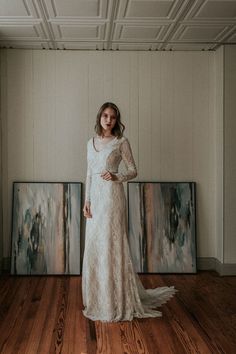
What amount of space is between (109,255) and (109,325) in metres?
0.55

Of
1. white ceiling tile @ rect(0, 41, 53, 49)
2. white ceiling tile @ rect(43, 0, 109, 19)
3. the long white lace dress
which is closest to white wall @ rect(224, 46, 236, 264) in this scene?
the long white lace dress

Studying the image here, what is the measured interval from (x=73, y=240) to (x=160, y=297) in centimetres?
133

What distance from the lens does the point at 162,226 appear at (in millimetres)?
4832

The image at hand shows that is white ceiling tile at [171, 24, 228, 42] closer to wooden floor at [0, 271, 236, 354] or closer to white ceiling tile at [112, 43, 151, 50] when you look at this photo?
white ceiling tile at [112, 43, 151, 50]

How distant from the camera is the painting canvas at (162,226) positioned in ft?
15.8

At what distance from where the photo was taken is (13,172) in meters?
4.84

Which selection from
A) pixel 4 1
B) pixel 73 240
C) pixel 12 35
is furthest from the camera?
pixel 73 240

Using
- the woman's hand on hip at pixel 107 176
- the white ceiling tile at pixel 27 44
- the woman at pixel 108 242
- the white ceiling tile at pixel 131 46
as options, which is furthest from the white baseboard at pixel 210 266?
the white ceiling tile at pixel 131 46

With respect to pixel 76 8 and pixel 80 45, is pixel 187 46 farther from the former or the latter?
pixel 76 8

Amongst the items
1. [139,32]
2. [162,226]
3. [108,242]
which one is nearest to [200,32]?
[139,32]

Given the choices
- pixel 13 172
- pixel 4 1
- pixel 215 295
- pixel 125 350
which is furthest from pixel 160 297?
pixel 4 1

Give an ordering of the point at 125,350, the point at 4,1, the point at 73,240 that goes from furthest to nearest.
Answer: the point at 73,240 → the point at 4,1 → the point at 125,350

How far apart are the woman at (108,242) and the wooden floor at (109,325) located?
14cm

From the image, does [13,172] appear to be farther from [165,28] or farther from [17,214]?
[165,28]
